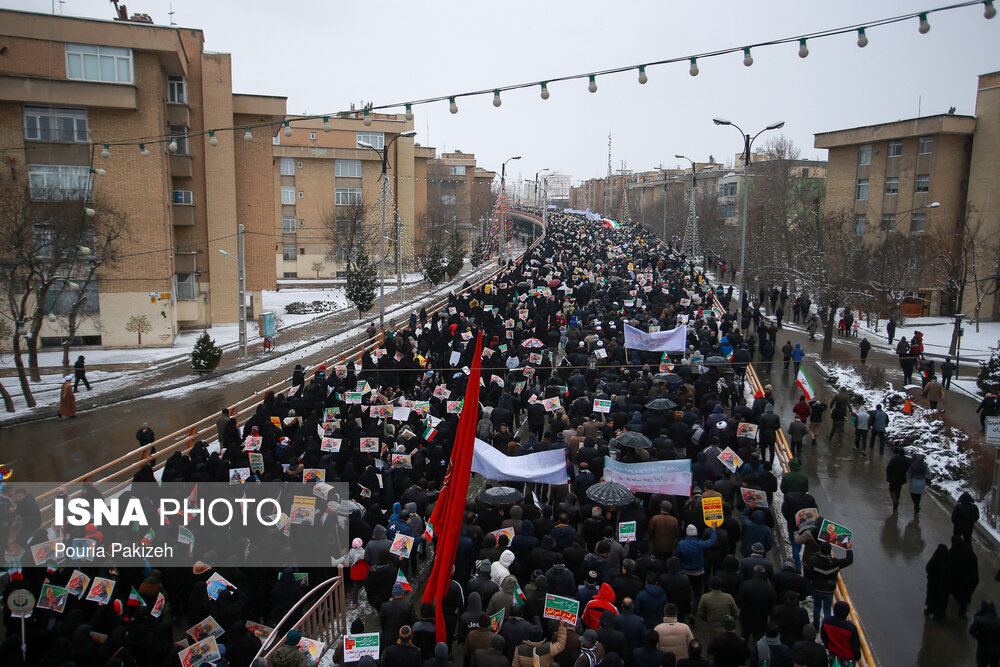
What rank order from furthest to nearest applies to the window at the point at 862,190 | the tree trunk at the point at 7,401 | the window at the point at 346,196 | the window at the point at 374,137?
the window at the point at 374,137
the window at the point at 346,196
the window at the point at 862,190
the tree trunk at the point at 7,401

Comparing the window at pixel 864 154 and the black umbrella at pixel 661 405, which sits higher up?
the window at pixel 864 154

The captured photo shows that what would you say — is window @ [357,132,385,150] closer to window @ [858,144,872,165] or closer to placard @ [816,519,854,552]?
window @ [858,144,872,165]

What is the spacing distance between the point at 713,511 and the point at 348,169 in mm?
52925

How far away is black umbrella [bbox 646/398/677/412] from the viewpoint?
13.2 meters

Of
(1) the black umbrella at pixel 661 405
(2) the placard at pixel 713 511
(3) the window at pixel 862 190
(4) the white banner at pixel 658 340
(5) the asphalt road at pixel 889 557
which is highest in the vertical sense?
(3) the window at pixel 862 190

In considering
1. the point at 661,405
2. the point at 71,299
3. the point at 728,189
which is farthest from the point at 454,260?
the point at 661,405

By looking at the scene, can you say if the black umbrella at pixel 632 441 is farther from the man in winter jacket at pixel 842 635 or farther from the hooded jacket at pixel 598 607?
the man in winter jacket at pixel 842 635

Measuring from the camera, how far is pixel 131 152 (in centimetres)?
3003

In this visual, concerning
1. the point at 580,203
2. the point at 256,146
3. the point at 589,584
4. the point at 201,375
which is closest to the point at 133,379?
the point at 201,375

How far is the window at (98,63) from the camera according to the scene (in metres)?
28.7

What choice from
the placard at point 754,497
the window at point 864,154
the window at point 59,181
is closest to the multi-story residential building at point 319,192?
the window at point 59,181

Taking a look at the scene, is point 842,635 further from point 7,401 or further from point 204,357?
point 7,401

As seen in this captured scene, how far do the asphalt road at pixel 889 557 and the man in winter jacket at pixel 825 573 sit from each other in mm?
741

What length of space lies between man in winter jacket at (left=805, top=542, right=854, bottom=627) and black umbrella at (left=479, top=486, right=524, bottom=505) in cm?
373
